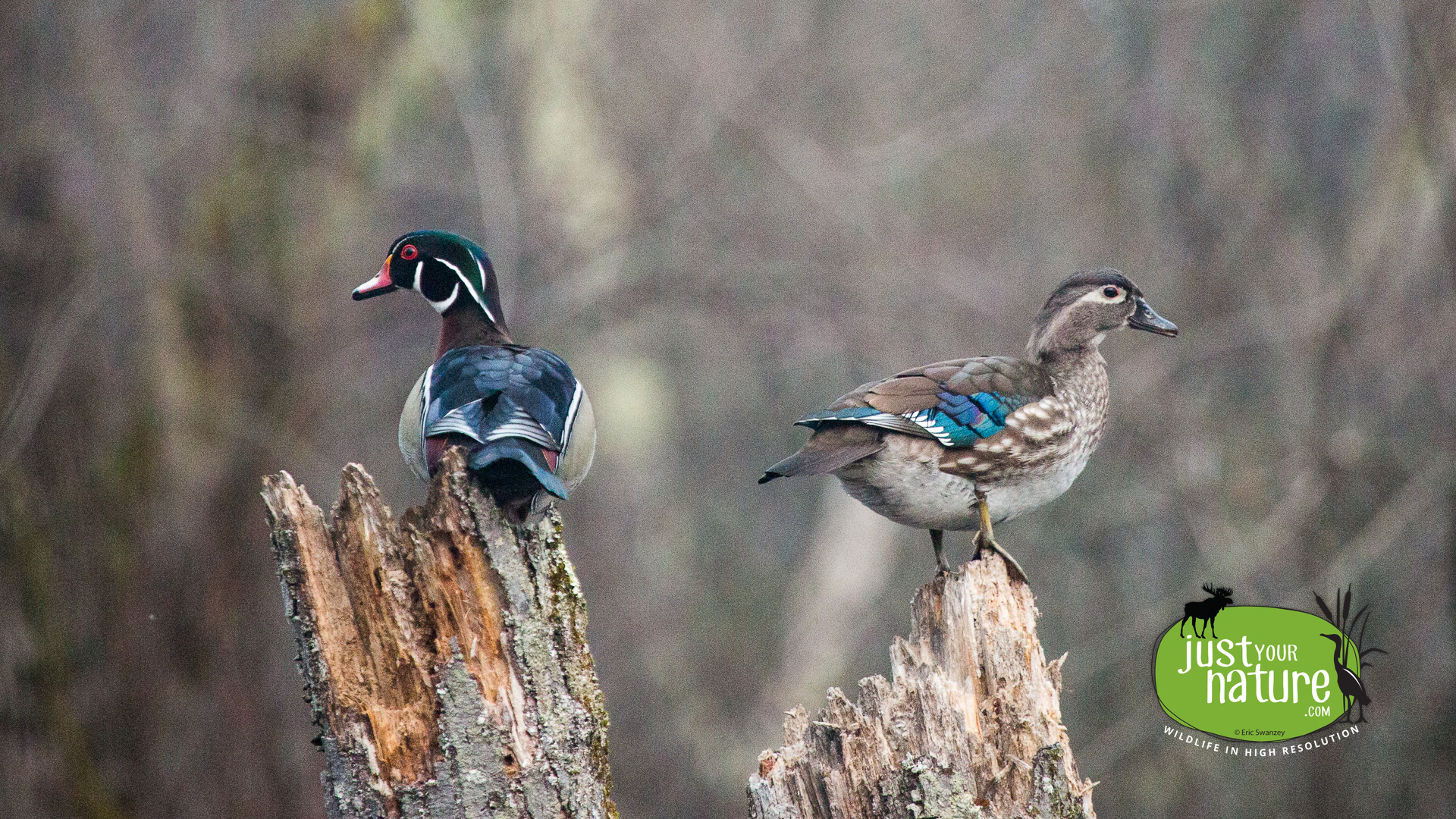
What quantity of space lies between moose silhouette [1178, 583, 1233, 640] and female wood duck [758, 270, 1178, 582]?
702 millimetres

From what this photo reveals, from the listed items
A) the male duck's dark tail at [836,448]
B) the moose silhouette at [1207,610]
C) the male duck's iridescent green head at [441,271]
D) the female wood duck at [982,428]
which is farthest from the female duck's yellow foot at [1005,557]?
the male duck's iridescent green head at [441,271]

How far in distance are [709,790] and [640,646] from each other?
111 cm

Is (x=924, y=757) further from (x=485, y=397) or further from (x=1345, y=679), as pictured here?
(x=1345, y=679)

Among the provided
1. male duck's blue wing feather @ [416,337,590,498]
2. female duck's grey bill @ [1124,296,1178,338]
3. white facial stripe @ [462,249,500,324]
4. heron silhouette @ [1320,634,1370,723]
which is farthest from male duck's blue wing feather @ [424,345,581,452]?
heron silhouette @ [1320,634,1370,723]

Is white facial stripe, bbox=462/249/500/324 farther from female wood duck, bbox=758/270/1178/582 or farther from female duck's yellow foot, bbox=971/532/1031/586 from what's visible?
female duck's yellow foot, bbox=971/532/1031/586

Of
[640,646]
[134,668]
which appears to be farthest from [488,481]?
[640,646]

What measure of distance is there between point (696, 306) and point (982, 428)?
4927 mm

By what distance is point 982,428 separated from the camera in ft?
11.4

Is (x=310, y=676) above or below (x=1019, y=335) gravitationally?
below

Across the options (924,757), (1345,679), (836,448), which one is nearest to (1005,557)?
(836,448)

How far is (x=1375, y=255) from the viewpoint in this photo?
6746 mm

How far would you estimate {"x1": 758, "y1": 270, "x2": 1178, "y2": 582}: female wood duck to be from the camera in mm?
3408

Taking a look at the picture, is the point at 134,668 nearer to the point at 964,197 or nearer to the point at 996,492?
the point at 996,492

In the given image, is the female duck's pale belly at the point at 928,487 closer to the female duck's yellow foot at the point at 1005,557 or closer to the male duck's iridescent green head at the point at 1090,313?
the female duck's yellow foot at the point at 1005,557
